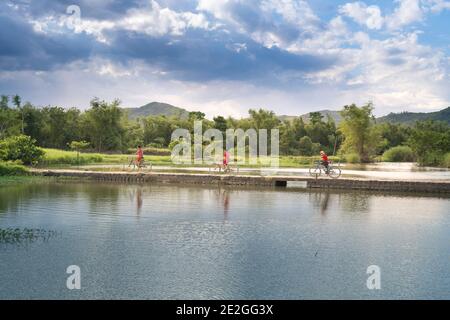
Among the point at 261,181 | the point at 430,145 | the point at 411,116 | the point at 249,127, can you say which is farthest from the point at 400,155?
the point at 411,116

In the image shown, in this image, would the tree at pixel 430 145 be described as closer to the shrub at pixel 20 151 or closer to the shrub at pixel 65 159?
the shrub at pixel 65 159

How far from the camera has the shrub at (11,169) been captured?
26.1 meters

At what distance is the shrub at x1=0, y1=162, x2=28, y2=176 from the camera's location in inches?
1027

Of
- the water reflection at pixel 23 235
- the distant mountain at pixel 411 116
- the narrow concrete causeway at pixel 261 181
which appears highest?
the distant mountain at pixel 411 116

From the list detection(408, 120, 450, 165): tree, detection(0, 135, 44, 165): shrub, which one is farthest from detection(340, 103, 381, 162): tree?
detection(0, 135, 44, 165): shrub

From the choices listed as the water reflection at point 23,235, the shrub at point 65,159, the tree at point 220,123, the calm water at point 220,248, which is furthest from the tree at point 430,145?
the water reflection at point 23,235

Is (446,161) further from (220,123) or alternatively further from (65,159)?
(220,123)

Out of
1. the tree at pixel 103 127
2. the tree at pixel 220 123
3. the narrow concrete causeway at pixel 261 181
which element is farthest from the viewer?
the tree at pixel 220 123

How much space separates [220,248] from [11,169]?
1985cm

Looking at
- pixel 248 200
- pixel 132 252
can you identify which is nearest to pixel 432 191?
pixel 248 200

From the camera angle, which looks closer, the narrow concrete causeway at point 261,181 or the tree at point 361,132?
the narrow concrete causeway at point 261,181

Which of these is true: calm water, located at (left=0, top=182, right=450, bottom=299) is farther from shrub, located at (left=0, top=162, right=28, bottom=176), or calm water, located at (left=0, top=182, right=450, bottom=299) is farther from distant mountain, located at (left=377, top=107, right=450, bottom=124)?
distant mountain, located at (left=377, top=107, right=450, bottom=124)

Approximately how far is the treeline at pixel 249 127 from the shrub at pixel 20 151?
13.4 m
